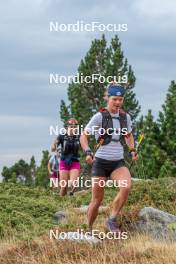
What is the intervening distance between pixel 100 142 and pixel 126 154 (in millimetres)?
30300

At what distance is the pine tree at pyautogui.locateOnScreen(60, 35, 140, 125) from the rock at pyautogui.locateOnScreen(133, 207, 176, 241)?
106 ft

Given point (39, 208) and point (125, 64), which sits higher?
point (125, 64)

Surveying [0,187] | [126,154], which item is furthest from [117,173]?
[126,154]

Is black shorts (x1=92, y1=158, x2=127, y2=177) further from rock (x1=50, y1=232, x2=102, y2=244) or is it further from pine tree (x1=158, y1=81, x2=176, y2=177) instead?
pine tree (x1=158, y1=81, x2=176, y2=177)

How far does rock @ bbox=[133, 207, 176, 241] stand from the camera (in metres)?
9.84

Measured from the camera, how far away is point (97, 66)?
43406 millimetres

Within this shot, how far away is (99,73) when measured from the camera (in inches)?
1710

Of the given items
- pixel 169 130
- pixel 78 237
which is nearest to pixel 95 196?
pixel 78 237

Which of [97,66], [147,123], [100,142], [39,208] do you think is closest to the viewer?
[100,142]

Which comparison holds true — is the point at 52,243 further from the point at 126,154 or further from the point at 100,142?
the point at 126,154

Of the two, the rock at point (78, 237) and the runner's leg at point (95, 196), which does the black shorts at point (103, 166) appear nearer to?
the runner's leg at point (95, 196)

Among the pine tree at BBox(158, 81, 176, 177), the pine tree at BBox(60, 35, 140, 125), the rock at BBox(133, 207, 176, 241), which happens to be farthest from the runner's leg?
the pine tree at BBox(60, 35, 140, 125)

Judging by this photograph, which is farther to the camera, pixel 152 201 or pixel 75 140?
pixel 75 140

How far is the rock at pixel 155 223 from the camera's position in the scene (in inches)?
387
